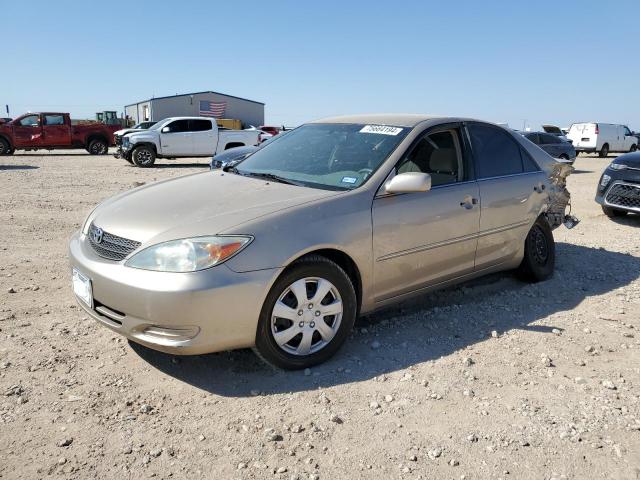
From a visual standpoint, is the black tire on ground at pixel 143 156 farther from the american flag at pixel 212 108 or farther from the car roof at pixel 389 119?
the american flag at pixel 212 108

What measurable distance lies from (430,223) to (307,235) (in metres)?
1.13

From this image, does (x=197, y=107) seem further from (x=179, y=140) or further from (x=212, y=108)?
(x=179, y=140)

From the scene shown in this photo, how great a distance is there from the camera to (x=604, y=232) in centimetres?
798

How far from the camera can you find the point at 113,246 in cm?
326

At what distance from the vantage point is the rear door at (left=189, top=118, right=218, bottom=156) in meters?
19.6

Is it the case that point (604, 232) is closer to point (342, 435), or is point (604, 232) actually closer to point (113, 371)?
point (342, 435)

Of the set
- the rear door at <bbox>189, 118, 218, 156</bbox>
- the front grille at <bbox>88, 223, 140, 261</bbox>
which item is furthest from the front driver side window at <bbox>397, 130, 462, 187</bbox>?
the rear door at <bbox>189, 118, 218, 156</bbox>

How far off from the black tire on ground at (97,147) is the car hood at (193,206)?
23110 millimetres

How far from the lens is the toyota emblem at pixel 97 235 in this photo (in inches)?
133

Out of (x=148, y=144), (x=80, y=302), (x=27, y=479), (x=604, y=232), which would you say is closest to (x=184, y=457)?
(x=27, y=479)

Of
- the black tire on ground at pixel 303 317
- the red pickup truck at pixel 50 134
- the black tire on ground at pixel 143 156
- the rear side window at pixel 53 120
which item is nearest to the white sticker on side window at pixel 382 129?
the black tire on ground at pixel 303 317

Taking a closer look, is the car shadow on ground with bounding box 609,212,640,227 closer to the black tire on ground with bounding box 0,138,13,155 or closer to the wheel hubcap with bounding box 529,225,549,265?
the wheel hubcap with bounding box 529,225,549,265

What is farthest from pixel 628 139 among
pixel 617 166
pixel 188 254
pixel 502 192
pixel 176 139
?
pixel 188 254

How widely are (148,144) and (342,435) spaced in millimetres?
17690
